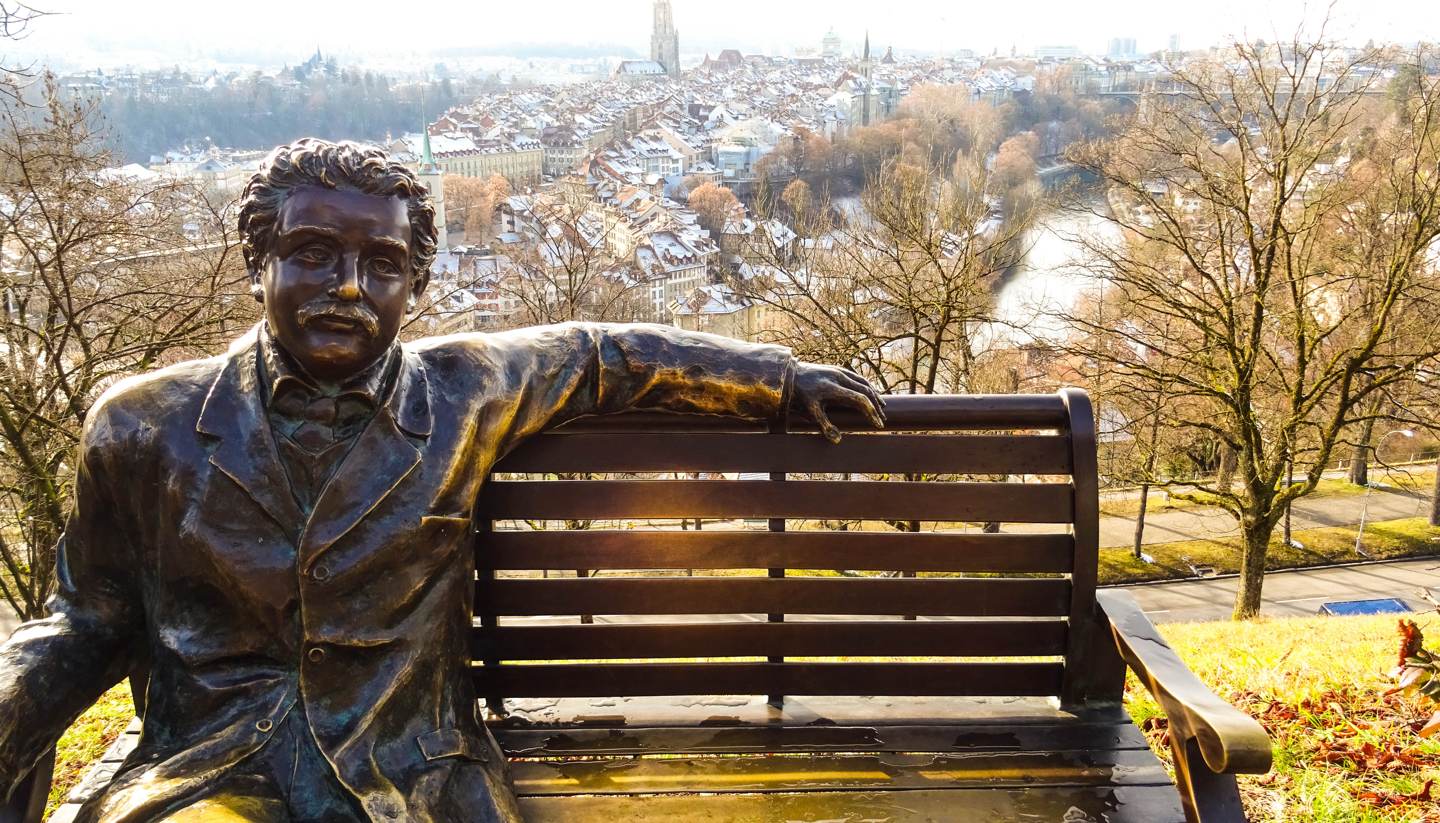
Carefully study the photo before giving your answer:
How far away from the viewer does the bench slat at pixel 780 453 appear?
112 inches

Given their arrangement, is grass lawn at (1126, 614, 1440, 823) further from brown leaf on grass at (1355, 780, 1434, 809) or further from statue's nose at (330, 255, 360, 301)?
statue's nose at (330, 255, 360, 301)

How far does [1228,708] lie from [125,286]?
39.4 feet

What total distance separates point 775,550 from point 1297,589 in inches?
817

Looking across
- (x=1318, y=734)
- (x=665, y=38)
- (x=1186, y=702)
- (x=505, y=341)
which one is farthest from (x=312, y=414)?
(x=665, y=38)

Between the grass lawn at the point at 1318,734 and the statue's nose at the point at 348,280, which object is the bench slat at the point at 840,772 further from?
the statue's nose at the point at 348,280

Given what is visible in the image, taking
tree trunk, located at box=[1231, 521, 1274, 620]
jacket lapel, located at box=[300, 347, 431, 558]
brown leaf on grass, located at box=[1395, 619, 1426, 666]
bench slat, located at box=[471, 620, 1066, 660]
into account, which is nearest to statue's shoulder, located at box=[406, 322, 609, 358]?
jacket lapel, located at box=[300, 347, 431, 558]

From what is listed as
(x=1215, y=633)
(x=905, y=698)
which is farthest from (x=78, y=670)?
(x=1215, y=633)

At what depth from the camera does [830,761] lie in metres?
2.77

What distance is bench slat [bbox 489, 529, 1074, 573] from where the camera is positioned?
2891mm

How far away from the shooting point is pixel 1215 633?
9.05m

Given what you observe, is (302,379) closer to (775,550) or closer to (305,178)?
(305,178)

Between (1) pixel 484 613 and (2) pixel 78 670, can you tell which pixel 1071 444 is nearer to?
(1) pixel 484 613

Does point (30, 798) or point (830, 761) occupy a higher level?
point (30, 798)

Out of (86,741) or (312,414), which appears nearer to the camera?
(312,414)
